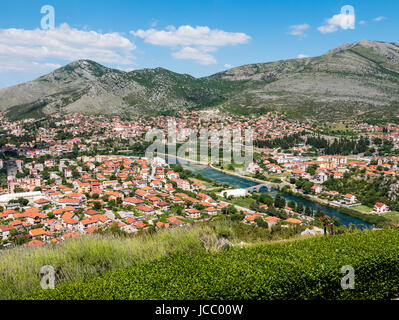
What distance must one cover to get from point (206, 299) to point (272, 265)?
923mm

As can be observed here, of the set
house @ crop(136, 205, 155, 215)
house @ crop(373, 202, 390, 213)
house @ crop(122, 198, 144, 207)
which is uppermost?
house @ crop(122, 198, 144, 207)

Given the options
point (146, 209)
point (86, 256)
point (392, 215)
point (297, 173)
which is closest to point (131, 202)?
point (146, 209)

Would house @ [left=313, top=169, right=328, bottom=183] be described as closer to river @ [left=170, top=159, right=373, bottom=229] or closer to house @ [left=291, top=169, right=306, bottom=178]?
house @ [left=291, top=169, right=306, bottom=178]

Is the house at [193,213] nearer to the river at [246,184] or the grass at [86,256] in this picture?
the river at [246,184]

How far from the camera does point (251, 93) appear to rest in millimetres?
85750

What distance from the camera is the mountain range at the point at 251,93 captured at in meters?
66.1

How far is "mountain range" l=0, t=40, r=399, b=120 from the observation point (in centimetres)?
6606

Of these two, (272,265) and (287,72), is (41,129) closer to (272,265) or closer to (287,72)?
(272,265)

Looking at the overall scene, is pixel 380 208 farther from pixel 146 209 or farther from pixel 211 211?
pixel 146 209

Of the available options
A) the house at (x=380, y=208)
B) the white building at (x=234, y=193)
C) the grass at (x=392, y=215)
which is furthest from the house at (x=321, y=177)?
the white building at (x=234, y=193)

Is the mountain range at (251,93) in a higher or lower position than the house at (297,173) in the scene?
higher

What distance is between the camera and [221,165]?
3466 cm

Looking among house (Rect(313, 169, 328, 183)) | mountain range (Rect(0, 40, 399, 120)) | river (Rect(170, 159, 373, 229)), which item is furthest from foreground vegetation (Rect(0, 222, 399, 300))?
mountain range (Rect(0, 40, 399, 120))

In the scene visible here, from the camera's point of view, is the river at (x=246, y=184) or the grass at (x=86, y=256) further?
the river at (x=246, y=184)
